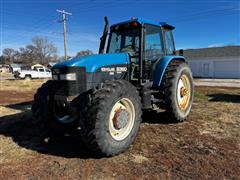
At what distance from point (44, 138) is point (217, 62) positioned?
1151 inches

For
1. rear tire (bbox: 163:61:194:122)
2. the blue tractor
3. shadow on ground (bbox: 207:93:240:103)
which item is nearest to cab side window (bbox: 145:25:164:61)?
the blue tractor

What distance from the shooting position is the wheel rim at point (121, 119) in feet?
13.6

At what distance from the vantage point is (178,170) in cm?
351

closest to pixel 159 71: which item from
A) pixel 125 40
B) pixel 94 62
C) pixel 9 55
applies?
pixel 125 40

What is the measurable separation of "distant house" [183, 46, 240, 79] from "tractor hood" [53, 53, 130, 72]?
27345 mm

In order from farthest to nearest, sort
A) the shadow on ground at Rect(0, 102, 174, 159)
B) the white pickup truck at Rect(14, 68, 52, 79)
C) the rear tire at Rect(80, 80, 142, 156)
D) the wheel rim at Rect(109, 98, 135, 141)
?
the white pickup truck at Rect(14, 68, 52, 79) → the shadow on ground at Rect(0, 102, 174, 159) → the wheel rim at Rect(109, 98, 135, 141) → the rear tire at Rect(80, 80, 142, 156)

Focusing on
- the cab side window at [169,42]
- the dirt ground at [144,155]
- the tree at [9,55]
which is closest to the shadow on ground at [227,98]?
the dirt ground at [144,155]

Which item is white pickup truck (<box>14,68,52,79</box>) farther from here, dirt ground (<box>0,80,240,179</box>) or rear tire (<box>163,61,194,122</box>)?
rear tire (<box>163,61,194,122</box>)

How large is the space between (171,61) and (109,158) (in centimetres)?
312

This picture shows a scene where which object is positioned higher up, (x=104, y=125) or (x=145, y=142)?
(x=104, y=125)

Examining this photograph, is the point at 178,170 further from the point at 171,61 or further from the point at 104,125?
the point at 171,61

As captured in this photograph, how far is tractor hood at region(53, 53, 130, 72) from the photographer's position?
4.35 meters

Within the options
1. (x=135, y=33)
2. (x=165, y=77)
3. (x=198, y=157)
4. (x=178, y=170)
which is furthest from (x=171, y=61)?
(x=178, y=170)

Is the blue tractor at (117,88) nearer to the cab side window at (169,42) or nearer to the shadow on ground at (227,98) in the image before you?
the cab side window at (169,42)
